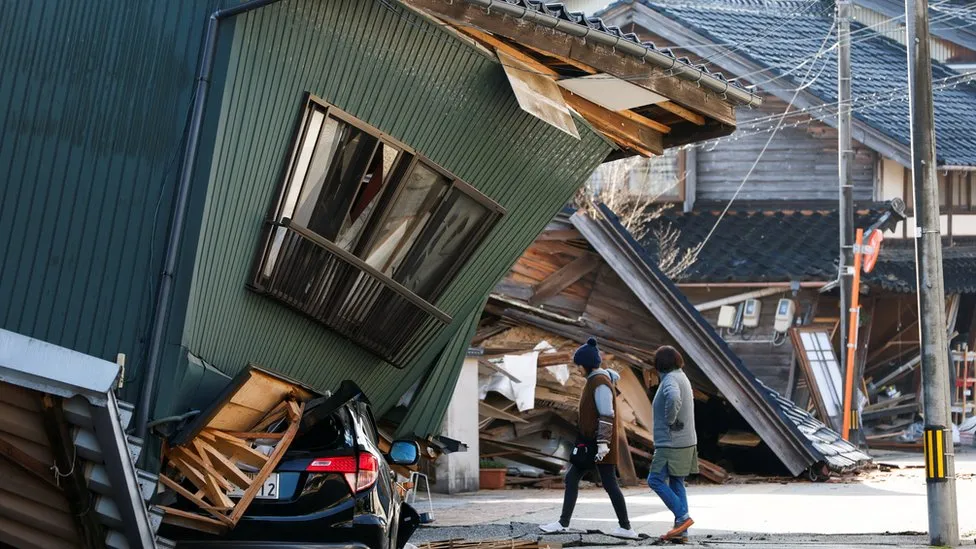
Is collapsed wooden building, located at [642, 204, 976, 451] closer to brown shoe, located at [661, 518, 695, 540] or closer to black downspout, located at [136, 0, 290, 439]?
brown shoe, located at [661, 518, 695, 540]

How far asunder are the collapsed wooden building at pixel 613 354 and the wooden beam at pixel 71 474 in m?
10.3

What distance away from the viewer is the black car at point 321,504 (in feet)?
25.2

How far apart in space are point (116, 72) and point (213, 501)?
9.91 ft

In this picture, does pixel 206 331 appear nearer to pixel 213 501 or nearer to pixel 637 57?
pixel 213 501

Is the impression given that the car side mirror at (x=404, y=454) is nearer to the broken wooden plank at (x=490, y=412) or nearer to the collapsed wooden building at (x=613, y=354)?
the collapsed wooden building at (x=613, y=354)

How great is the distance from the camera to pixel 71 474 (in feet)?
22.2

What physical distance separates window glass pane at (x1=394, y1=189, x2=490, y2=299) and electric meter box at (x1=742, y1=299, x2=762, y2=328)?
51.8 feet

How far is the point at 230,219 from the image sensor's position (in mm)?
9453

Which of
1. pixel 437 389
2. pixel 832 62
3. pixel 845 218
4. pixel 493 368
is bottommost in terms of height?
pixel 437 389

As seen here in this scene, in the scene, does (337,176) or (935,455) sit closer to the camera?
(337,176)

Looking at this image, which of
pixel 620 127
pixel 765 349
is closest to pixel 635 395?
pixel 620 127

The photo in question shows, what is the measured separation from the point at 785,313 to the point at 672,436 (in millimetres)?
14230

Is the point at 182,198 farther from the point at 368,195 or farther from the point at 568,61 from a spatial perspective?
the point at 568,61

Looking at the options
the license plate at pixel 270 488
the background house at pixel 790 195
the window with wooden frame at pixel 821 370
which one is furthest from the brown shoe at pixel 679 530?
the background house at pixel 790 195
